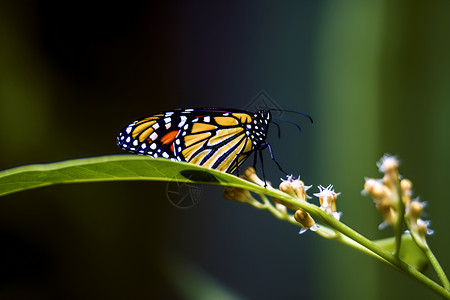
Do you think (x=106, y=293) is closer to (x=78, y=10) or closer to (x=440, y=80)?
(x=78, y=10)

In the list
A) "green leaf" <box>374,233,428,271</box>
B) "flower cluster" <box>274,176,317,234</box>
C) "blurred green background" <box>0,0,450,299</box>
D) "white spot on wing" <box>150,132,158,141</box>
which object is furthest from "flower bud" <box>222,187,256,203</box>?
"blurred green background" <box>0,0,450,299</box>

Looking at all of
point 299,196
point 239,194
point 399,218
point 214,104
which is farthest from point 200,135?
point 214,104

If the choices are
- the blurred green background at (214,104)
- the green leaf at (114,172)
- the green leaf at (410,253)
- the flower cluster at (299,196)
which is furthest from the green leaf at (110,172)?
the blurred green background at (214,104)

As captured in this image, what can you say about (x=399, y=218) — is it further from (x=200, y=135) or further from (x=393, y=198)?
(x=200, y=135)

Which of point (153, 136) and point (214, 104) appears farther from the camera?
point (214, 104)

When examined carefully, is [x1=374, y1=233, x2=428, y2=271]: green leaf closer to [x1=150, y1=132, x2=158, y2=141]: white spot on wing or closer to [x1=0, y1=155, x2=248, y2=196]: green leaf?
[x1=0, y1=155, x2=248, y2=196]: green leaf

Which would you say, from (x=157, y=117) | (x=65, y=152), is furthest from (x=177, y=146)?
(x=65, y=152)

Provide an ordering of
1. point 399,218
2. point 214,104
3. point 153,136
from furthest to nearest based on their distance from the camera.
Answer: point 214,104
point 153,136
point 399,218
